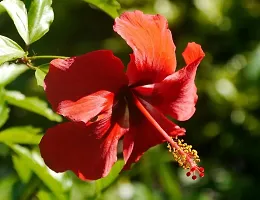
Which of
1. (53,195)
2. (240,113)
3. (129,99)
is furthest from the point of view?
(240,113)

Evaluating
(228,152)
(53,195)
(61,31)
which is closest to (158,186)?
(228,152)

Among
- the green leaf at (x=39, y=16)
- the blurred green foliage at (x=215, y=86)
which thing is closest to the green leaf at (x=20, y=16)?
the green leaf at (x=39, y=16)

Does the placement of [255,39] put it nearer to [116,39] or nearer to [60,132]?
[116,39]

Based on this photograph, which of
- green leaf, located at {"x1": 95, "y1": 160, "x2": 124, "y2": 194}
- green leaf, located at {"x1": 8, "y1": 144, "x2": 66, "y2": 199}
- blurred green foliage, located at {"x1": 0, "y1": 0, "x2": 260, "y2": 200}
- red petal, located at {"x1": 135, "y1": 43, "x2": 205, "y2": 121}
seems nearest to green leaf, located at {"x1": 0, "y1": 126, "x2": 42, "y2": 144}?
green leaf, located at {"x1": 8, "y1": 144, "x2": 66, "y2": 199}

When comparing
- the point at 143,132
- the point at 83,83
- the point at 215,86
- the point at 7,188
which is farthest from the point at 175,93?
the point at 215,86

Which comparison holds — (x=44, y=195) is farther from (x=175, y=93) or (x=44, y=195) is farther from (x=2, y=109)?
(x=175, y=93)

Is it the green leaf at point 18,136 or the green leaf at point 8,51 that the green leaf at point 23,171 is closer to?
the green leaf at point 18,136
